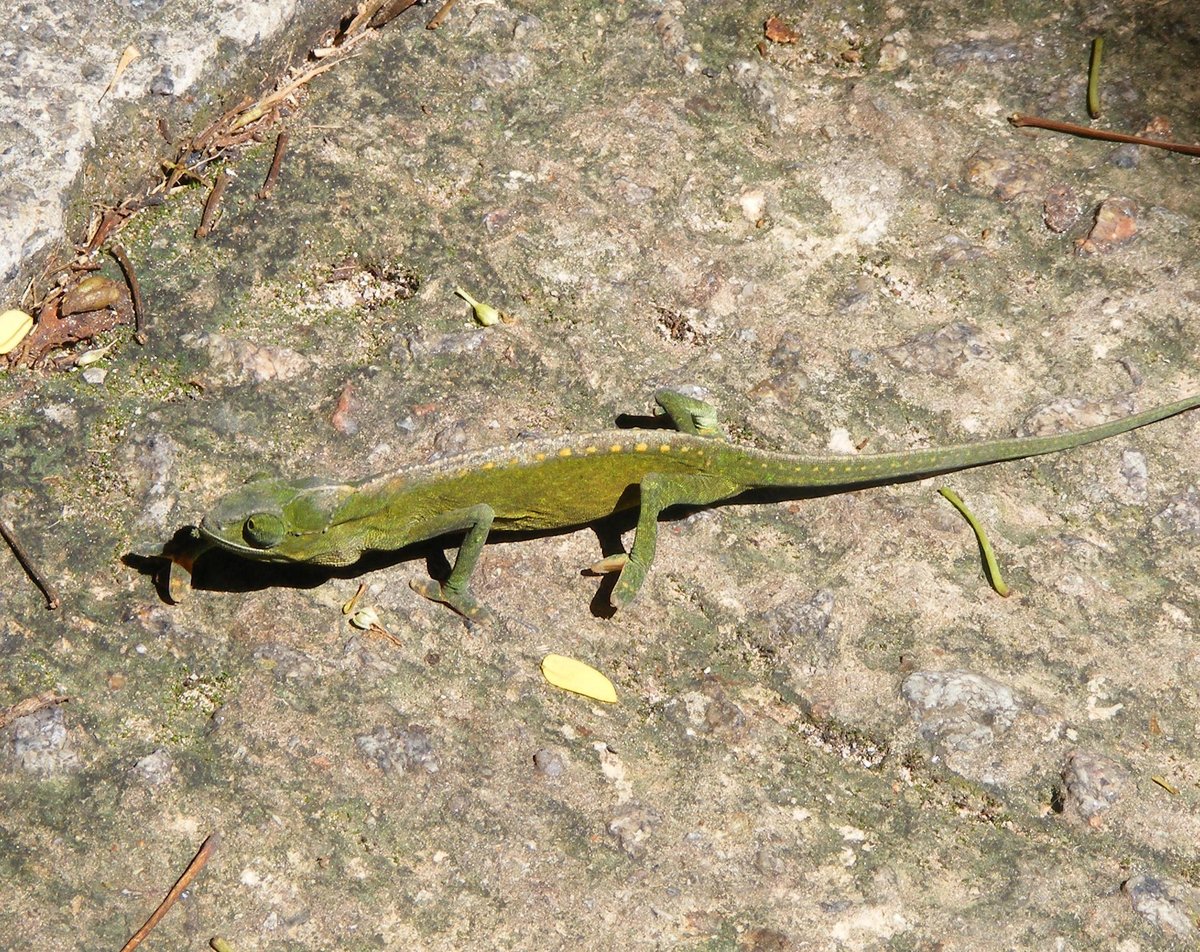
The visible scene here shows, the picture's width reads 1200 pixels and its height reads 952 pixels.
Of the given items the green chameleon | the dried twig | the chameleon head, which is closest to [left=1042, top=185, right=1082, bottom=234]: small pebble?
the green chameleon

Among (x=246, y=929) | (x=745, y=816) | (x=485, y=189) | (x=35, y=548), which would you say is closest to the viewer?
(x=246, y=929)

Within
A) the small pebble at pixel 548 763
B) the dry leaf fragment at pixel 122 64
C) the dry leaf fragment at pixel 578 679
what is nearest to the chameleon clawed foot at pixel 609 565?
the dry leaf fragment at pixel 578 679

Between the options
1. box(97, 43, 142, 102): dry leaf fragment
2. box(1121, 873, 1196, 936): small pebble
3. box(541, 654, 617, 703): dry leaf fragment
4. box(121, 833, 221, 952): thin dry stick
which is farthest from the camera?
box(97, 43, 142, 102): dry leaf fragment

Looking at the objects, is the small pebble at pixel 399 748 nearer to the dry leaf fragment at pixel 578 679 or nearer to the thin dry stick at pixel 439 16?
the dry leaf fragment at pixel 578 679

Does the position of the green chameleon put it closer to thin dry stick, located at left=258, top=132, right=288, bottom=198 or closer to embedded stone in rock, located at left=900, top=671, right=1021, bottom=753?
embedded stone in rock, located at left=900, top=671, right=1021, bottom=753

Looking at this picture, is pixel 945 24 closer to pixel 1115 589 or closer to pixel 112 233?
pixel 1115 589

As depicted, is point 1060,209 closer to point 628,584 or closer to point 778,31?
point 778,31

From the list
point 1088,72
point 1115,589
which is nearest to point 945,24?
point 1088,72
